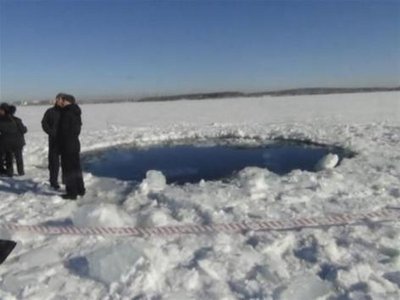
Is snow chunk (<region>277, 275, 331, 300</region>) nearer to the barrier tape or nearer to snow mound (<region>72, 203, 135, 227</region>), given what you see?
the barrier tape

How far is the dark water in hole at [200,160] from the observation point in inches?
374

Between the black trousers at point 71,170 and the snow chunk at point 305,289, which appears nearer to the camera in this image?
the snow chunk at point 305,289

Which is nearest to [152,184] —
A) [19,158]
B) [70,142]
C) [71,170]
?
[71,170]

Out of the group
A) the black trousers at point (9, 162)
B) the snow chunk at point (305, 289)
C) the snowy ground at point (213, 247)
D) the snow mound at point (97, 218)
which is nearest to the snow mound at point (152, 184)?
the snowy ground at point (213, 247)

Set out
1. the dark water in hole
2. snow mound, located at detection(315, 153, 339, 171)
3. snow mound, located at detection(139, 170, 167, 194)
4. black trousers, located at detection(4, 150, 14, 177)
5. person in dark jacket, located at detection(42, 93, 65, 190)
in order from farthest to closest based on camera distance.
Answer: the dark water in hole < black trousers, located at detection(4, 150, 14, 177) < snow mound, located at detection(315, 153, 339, 171) < person in dark jacket, located at detection(42, 93, 65, 190) < snow mound, located at detection(139, 170, 167, 194)

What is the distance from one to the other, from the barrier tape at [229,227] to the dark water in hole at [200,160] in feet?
10.8

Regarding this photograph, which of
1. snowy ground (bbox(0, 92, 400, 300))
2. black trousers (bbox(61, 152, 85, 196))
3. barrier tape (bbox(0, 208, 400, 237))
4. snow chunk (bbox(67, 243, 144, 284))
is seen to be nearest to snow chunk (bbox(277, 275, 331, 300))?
snowy ground (bbox(0, 92, 400, 300))

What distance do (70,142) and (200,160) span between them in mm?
4741

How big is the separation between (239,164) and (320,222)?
5.09 meters

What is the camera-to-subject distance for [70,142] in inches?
267

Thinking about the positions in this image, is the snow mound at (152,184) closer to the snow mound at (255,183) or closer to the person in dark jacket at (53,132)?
the snow mound at (255,183)

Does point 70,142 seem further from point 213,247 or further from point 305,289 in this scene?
point 305,289

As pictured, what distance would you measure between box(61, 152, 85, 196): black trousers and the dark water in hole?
85.5 inches

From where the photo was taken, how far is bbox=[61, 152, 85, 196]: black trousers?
6852 mm
